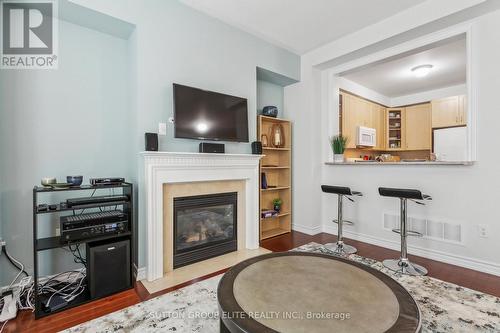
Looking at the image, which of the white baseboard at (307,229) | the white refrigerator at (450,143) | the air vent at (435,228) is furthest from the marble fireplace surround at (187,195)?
the white refrigerator at (450,143)

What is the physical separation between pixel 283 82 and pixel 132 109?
247cm

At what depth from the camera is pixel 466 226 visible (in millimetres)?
2643

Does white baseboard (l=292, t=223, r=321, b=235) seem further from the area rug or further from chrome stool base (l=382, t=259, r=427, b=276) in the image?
the area rug

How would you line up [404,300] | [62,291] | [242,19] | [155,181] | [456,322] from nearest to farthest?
[404,300] → [456,322] → [62,291] → [155,181] → [242,19]

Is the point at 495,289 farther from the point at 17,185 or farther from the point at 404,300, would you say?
the point at 17,185

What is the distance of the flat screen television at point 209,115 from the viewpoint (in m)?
2.58

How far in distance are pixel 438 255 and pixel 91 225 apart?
3644 millimetres

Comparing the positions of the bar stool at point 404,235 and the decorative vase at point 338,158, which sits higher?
the decorative vase at point 338,158

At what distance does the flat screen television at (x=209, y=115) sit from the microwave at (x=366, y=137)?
2.87 m

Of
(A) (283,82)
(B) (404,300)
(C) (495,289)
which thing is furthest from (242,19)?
(C) (495,289)

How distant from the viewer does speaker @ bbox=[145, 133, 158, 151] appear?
2325 mm

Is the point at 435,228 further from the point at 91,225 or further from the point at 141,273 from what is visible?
the point at 91,225

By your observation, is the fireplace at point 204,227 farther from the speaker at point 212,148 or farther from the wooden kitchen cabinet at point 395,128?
the wooden kitchen cabinet at point 395,128

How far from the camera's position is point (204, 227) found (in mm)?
2887
